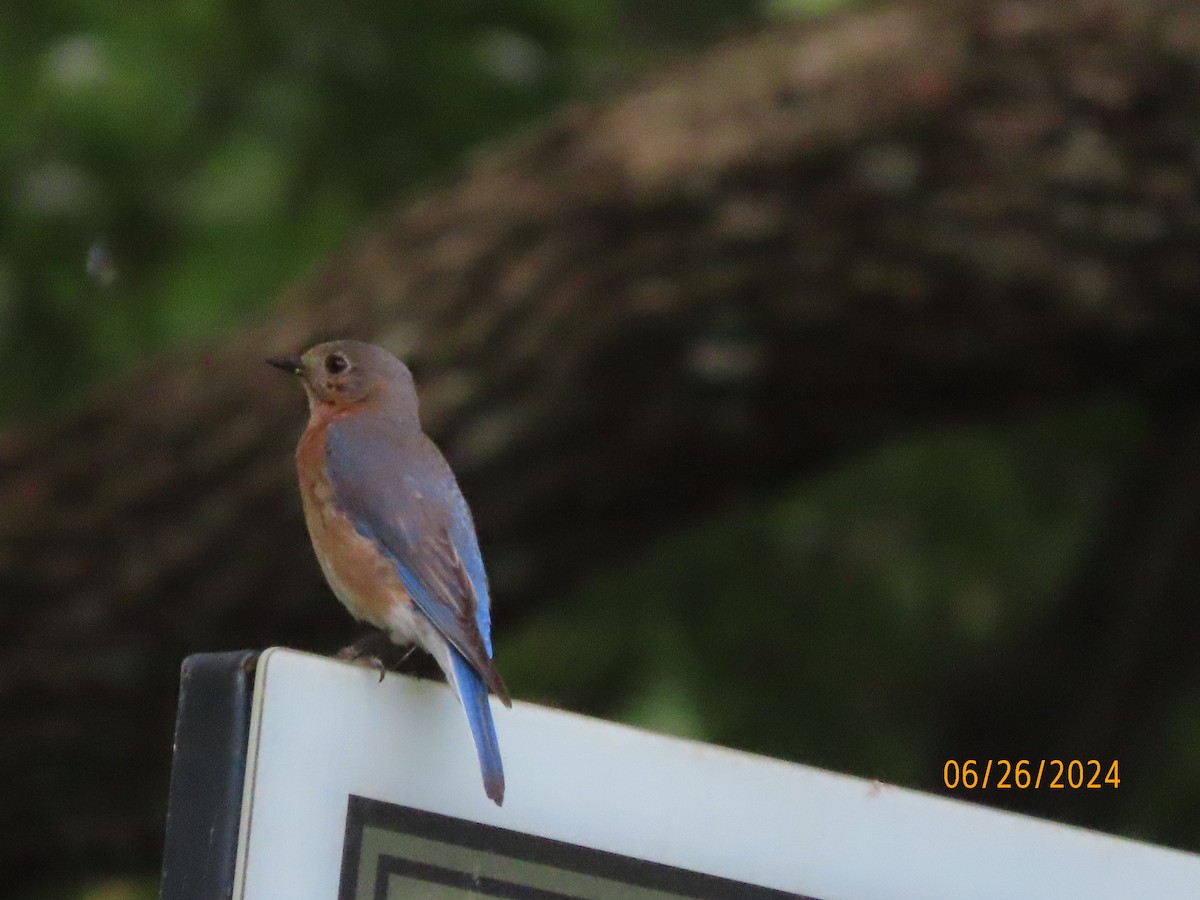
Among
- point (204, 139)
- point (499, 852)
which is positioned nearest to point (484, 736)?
point (499, 852)

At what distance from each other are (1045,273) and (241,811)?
235cm

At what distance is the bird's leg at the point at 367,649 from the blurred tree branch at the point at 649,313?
0.45 m

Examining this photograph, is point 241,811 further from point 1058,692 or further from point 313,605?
point 1058,692

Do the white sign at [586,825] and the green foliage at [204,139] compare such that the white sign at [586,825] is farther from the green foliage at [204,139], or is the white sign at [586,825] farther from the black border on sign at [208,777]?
the green foliage at [204,139]

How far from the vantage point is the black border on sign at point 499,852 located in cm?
182

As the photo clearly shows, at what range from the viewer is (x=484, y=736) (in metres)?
1.87

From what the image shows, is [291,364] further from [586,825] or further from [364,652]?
[586,825]

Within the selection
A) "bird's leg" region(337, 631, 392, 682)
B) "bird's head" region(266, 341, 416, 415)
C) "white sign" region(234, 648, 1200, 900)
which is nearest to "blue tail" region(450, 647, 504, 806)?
"white sign" region(234, 648, 1200, 900)

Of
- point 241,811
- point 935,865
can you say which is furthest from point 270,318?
point 935,865

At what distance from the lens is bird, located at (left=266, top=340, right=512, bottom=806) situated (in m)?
2.62
